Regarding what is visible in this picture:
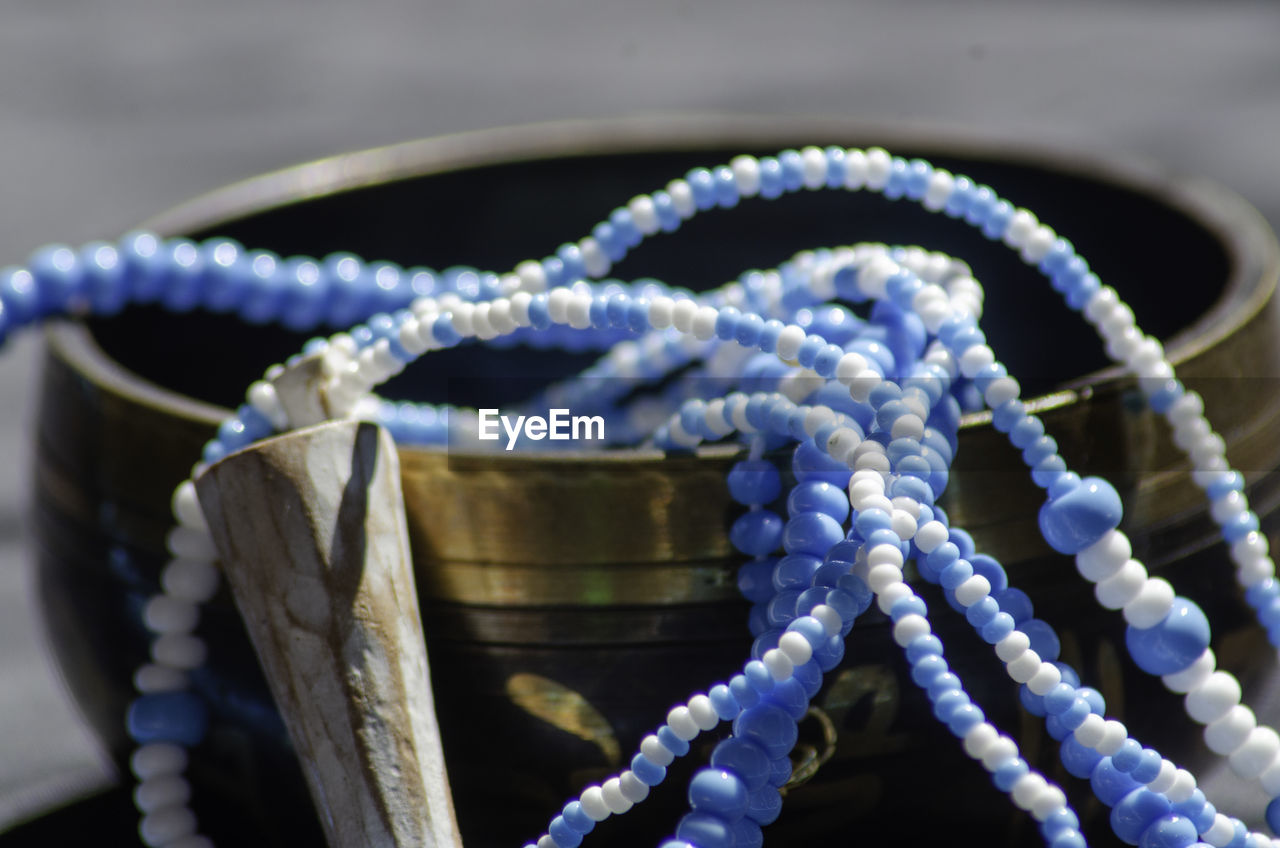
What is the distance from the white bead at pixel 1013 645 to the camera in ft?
1.03

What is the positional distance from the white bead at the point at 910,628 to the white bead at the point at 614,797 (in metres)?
0.07

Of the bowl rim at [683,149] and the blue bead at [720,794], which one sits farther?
the bowl rim at [683,149]

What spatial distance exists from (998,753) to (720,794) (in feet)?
0.20

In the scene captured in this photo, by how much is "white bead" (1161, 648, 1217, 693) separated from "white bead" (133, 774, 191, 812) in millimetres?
257

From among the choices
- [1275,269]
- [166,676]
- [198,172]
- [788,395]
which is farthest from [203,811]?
[198,172]

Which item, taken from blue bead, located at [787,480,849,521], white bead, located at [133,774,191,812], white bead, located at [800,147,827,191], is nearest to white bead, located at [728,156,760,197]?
white bead, located at [800,147,827,191]

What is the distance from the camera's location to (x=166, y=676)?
1.24 feet

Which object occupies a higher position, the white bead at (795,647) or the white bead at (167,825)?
the white bead at (795,647)

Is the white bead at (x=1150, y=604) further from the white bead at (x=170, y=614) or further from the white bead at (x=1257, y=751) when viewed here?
the white bead at (x=170, y=614)

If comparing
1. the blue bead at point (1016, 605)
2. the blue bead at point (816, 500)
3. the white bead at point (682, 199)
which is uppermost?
the white bead at point (682, 199)

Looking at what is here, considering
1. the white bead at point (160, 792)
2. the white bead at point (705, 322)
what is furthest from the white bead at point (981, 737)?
the white bead at point (160, 792)

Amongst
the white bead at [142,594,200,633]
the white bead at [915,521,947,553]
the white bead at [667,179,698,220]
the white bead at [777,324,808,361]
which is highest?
the white bead at [667,179,698,220]

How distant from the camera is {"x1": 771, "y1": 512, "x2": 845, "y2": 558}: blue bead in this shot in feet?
1.05

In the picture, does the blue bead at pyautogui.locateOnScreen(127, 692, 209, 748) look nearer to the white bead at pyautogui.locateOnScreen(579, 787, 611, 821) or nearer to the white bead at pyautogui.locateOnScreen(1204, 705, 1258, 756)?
the white bead at pyautogui.locateOnScreen(579, 787, 611, 821)
